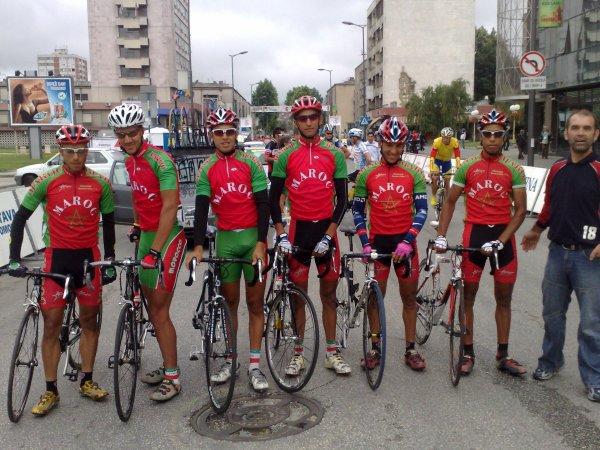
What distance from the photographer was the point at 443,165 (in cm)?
1318

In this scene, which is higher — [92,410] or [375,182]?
[375,182]

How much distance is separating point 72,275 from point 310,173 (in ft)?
6.79

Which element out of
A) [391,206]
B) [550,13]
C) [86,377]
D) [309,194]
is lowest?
[86,377]

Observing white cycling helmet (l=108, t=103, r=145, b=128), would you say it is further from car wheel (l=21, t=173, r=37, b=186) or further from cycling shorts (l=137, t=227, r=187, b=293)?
car wheel (l=21, t=173, r=37, b=186)

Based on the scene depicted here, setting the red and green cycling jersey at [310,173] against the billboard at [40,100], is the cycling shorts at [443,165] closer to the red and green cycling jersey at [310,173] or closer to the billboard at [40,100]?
the red and green cycling jersey at [310,173]

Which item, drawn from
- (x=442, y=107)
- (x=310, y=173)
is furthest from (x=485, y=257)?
(x=442, y=107)

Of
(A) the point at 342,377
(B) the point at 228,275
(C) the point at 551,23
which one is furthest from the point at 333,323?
(C) the point at 551,23

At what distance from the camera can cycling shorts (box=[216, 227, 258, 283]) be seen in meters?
5.00

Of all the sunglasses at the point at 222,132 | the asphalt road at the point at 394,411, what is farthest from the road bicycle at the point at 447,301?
the sunglasses at the point at 222,132

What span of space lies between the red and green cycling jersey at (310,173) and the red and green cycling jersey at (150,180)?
36.6 inches

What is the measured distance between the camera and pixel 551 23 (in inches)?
722

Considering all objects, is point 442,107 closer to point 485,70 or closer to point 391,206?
point 391,206

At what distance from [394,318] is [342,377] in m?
1.88

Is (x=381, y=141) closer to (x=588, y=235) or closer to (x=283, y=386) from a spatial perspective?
(x=588, y=235)
